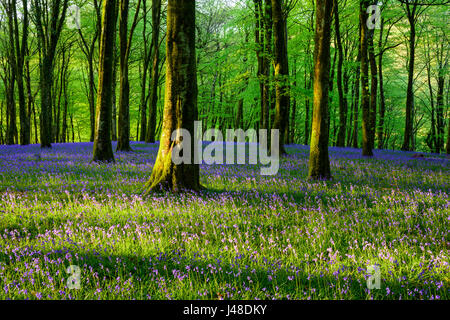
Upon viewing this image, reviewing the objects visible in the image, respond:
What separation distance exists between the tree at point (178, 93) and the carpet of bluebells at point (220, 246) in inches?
22.7

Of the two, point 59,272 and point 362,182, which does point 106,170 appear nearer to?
point 59,272

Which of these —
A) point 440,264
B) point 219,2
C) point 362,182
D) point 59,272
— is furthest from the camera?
point 219,2

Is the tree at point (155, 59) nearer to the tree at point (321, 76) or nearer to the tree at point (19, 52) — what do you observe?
the tree at point (19, 52)

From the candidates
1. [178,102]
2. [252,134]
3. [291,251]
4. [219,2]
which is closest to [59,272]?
[291,251]

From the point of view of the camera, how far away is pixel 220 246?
358 centimetres

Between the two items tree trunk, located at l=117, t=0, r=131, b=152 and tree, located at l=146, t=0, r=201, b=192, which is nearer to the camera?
tree, located at l=146, t=0, r=201, b=192

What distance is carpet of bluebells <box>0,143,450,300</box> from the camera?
254 centimetres

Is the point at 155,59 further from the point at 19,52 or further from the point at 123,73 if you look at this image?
the point at 19,52

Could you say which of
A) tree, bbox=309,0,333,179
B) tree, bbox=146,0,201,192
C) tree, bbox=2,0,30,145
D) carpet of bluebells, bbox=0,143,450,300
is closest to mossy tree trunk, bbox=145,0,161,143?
tree, bbox=2,0,30,145

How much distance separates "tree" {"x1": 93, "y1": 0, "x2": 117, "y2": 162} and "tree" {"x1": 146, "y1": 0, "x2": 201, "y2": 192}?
6558 mm

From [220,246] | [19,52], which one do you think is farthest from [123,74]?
[220,246]

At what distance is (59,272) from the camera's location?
8.84 feet

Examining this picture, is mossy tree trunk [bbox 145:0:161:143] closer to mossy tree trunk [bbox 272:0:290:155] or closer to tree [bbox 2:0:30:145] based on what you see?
tree [bbox 2:0:30:145]
